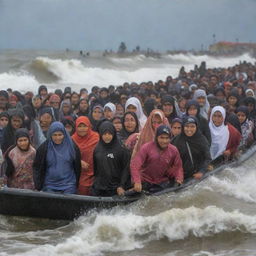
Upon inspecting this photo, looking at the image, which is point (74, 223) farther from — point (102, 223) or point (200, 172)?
point (200, 172)

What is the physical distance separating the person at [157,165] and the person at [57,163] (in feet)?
2.47

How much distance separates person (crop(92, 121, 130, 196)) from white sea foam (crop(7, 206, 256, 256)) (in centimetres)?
41

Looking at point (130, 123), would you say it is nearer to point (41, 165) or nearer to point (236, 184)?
point (41, 165)

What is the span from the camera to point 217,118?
319 inches

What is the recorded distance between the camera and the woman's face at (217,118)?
8.05 m

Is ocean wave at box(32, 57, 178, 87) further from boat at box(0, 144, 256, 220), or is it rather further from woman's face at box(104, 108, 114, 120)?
boat at box(0, 144, 256, 220)

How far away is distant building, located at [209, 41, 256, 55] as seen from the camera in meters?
98.6

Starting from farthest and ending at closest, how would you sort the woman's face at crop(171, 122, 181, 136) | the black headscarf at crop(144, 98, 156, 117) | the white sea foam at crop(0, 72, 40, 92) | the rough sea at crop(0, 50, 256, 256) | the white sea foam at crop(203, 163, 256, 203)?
1. the white sea foam at crop(0, 72, 40, 92)
2. the black headscarf at crop(144, 98, 156, 117)
3. the white sea foam at crop(203, 163, 256, 203)
4. the woman's face at crop(171, 122, 181, 136)
5. the rough sea at crop(0, 50, 256, 256)

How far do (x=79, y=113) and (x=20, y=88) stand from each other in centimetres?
2169

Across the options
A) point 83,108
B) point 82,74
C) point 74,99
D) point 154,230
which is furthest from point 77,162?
point 82,74

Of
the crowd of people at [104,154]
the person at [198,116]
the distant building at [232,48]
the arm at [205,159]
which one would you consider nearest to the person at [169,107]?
the person at [198,116]

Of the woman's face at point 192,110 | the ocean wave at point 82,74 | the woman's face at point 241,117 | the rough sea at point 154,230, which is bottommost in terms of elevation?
the rough sea at point 154,230

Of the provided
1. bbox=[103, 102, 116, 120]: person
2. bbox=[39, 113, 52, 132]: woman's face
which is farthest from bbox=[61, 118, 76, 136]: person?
bbox=[103, 102, 116, 120]: person

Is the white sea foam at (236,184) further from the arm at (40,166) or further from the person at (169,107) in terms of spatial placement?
the arm at (40,166)
